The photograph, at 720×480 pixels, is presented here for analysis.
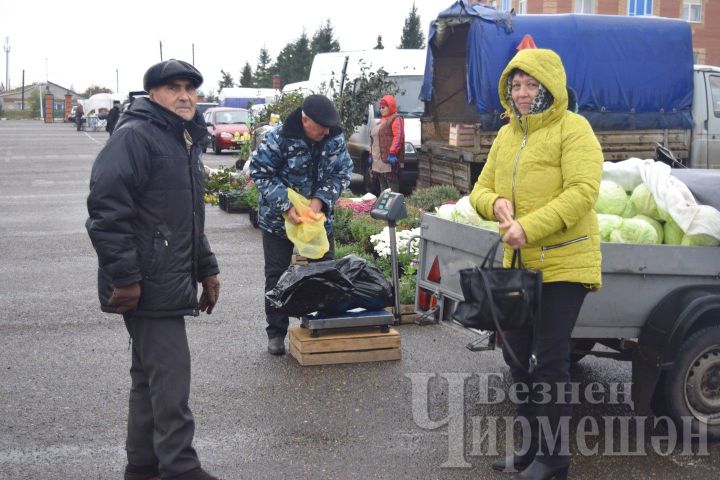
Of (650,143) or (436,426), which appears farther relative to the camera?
(650,143)

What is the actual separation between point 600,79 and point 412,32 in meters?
56.7

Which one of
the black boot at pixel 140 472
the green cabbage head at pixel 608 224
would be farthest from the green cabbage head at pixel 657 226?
the black boot at pixel 140 472

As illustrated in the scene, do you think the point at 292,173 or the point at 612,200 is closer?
the point at 612,200

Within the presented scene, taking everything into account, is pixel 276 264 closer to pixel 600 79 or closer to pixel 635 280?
pixel 635 280

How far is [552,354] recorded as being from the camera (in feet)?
14.4

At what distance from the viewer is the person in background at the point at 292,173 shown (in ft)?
21.3

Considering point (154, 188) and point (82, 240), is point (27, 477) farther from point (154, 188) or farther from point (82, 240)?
point (82, 240)

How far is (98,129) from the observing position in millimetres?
68250

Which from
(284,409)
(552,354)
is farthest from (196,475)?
(552,354)

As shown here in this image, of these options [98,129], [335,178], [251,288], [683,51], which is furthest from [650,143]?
[98,129]

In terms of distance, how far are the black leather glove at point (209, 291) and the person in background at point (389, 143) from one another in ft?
Answer: 32.1

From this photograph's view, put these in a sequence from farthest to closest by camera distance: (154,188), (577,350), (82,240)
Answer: (82,240), (577,350), (154,188)

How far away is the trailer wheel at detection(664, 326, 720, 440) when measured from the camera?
5.01 meters

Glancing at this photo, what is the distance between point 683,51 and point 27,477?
13598 mm
